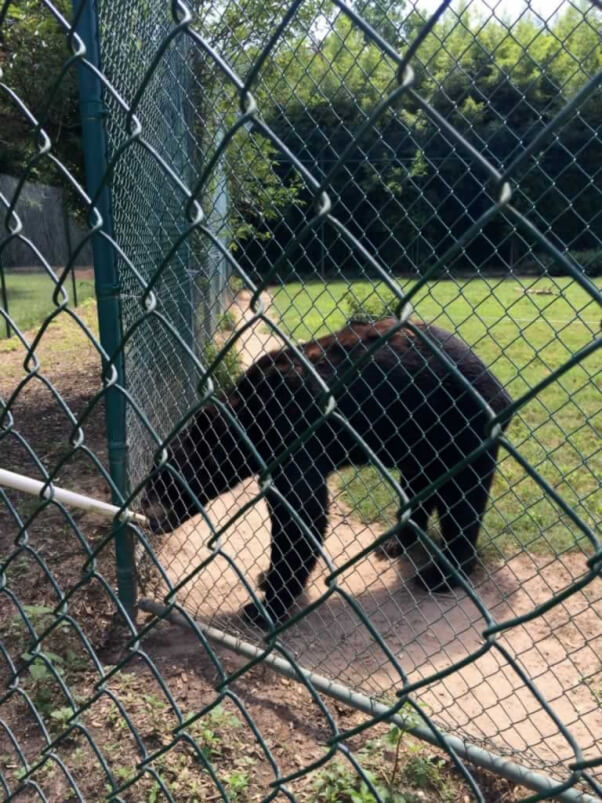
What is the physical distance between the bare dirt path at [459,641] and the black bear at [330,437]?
184 mm

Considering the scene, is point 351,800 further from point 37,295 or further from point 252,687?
point 37,295

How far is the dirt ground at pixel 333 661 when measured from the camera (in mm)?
2600

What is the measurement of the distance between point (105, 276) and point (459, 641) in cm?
244

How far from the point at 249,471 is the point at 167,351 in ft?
3.72

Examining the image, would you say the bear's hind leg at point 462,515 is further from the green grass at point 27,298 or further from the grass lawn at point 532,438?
the green grass at point 27,298

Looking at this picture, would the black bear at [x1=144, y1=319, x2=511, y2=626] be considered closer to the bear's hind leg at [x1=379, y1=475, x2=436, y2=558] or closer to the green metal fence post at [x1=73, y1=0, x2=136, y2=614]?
the bear's hind leg at [x1=379, y1=475, x2=436, y2=558]

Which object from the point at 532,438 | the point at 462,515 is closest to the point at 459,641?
the point at 462,515

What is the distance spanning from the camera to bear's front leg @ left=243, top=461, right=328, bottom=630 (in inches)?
137

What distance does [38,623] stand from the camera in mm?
3055

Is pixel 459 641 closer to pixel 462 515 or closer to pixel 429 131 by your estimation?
pixel 462 515

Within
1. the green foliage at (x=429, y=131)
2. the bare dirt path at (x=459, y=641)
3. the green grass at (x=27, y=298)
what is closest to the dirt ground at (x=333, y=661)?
the bare dirt path at (x=459, y=641)

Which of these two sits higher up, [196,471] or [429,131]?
[429,131]

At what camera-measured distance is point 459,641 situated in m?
3.48

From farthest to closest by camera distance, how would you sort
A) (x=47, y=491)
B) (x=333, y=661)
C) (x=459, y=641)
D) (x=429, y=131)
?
(x=429, y=131), (x=459, y=641), (x=333, y=661), (x=47, y=491)
